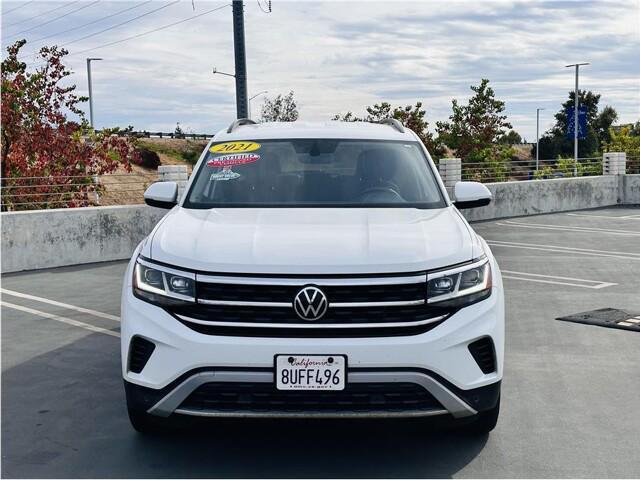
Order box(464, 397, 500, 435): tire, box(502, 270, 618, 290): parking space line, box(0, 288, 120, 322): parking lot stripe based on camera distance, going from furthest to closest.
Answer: box(502, 270, 618, 290): parking space line → box(0, 288, 120, 322): parking lot stripe → box(464, 397, 500, 435): tire

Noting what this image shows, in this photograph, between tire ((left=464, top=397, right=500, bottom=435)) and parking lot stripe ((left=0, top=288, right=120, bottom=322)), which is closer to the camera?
tire ((left=464, top=397, right=500, bottom=435))

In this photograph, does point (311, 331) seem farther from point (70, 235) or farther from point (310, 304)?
point (70, 235)

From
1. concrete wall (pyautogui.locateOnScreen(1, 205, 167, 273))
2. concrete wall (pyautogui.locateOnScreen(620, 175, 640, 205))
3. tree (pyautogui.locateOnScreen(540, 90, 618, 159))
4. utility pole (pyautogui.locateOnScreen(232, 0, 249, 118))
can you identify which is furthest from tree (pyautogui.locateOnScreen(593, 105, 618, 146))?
concrete wall (pyautogui.locateOnScreen(1, 205, 167, 273))

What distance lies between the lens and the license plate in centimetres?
394

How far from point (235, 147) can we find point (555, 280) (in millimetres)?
6480

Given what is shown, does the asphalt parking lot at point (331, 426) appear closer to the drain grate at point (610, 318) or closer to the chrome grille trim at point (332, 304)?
the drain grate at point (610, 318)

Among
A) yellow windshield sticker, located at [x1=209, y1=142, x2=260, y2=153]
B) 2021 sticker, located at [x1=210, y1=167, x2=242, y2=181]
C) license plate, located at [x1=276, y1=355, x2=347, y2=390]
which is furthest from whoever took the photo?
yellow windshield sticker, located at [x1=209, y1=142, x2=260, y2=153]

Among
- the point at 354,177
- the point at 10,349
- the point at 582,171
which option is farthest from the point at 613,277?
the point at 582,171

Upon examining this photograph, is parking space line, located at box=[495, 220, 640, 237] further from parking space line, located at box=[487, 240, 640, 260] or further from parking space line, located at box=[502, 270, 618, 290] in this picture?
parking space line, located at box=[502, 270, 618, 290]

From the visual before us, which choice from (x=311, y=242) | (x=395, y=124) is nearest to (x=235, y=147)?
(x=395, y=124)

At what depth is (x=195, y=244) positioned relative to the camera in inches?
169

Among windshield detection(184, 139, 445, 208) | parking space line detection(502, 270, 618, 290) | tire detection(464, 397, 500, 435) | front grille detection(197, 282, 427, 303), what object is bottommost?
parking space line detection(502, 270, 618, 290)

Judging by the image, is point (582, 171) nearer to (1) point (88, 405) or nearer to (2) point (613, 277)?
(2) point (613, 277)

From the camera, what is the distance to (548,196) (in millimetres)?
24266
